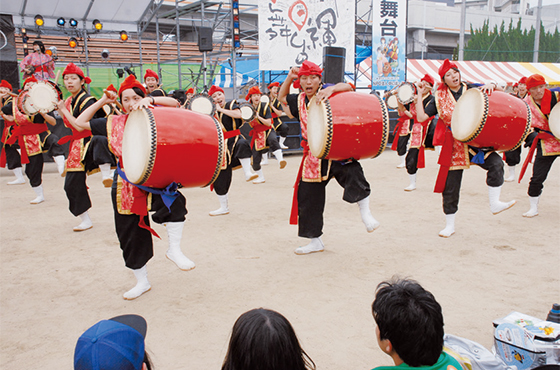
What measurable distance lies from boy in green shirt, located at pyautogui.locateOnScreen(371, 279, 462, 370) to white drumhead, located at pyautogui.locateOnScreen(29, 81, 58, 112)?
13.1ft

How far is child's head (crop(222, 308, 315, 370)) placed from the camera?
1.06 metres

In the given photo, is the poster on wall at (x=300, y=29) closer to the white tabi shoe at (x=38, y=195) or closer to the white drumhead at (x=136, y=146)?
the white tabi shoe at (x=38, y=195)

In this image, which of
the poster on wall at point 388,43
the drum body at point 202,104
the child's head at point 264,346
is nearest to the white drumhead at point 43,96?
the drum body at point 202,104

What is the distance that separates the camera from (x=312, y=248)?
11.1 ft

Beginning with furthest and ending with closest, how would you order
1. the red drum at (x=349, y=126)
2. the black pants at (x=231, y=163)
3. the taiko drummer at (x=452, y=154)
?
1. the black pants at (x=231, y=163)
2. the taiko drummer at (x=452, y=154)
3. the red drum at (x=349, y=126)

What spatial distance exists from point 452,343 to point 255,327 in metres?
0.91

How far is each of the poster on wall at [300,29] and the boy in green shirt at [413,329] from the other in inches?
308

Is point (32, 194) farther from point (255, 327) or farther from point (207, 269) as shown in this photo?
Answer: point (255, 327)

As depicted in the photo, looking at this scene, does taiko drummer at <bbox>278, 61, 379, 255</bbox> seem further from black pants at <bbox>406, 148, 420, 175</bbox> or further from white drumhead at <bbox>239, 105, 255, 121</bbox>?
white drumhead at <bbox>239, 105, 255, 121</bbox>

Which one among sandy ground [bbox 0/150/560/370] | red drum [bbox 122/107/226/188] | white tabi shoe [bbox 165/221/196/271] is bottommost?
sandy ground [bbox 0/150/560/370]

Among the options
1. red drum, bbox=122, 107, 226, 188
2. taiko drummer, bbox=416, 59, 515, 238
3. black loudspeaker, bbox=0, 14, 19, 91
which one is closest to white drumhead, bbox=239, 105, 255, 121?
taiko drummer, bbox=416, 59, 515, 238

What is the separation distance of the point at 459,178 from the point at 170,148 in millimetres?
2427

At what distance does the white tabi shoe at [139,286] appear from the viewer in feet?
8.76

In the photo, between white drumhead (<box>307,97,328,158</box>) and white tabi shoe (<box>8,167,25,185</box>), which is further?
white tabi shoe (<box>8,167,25,185</box>)
